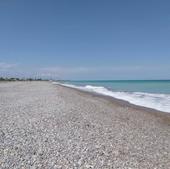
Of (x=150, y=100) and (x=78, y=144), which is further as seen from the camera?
(x=150, y=100)

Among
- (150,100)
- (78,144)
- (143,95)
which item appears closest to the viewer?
(78,144)

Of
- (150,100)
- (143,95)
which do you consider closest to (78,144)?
(150,100)

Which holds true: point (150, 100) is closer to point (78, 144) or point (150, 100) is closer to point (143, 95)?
point (143, 95)

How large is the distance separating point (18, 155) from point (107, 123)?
247 inches

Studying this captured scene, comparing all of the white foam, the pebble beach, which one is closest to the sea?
the white foam

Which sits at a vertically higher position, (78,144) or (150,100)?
(78,144)

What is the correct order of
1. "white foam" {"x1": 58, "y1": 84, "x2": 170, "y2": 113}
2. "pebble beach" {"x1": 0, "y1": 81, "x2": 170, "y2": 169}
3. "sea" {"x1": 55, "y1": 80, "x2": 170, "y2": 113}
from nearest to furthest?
1. "pebble beach" {"x1": 0, "y1": 81, "x2": 170, "y2": 169}
2. "white foam" {"x1": 58, "y1": 84, "x2": 170, "y2": 113}
3. "sea" {"x1": 55, "y1": 80, "x2": 170, "y2": 113}

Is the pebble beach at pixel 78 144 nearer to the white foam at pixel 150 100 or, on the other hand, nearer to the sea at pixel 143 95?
the sea at pixel 143 95

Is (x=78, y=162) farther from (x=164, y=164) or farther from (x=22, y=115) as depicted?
(x=22, y=115)

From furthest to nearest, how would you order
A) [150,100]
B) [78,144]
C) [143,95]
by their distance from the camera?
[143,95] < [150,100] < [78,144]

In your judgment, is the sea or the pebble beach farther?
the sea

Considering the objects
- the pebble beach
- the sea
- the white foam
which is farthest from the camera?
the sea

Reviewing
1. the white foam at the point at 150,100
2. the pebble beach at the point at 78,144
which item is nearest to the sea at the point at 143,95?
the white foam at the point at 150,100

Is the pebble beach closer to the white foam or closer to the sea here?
the sea
